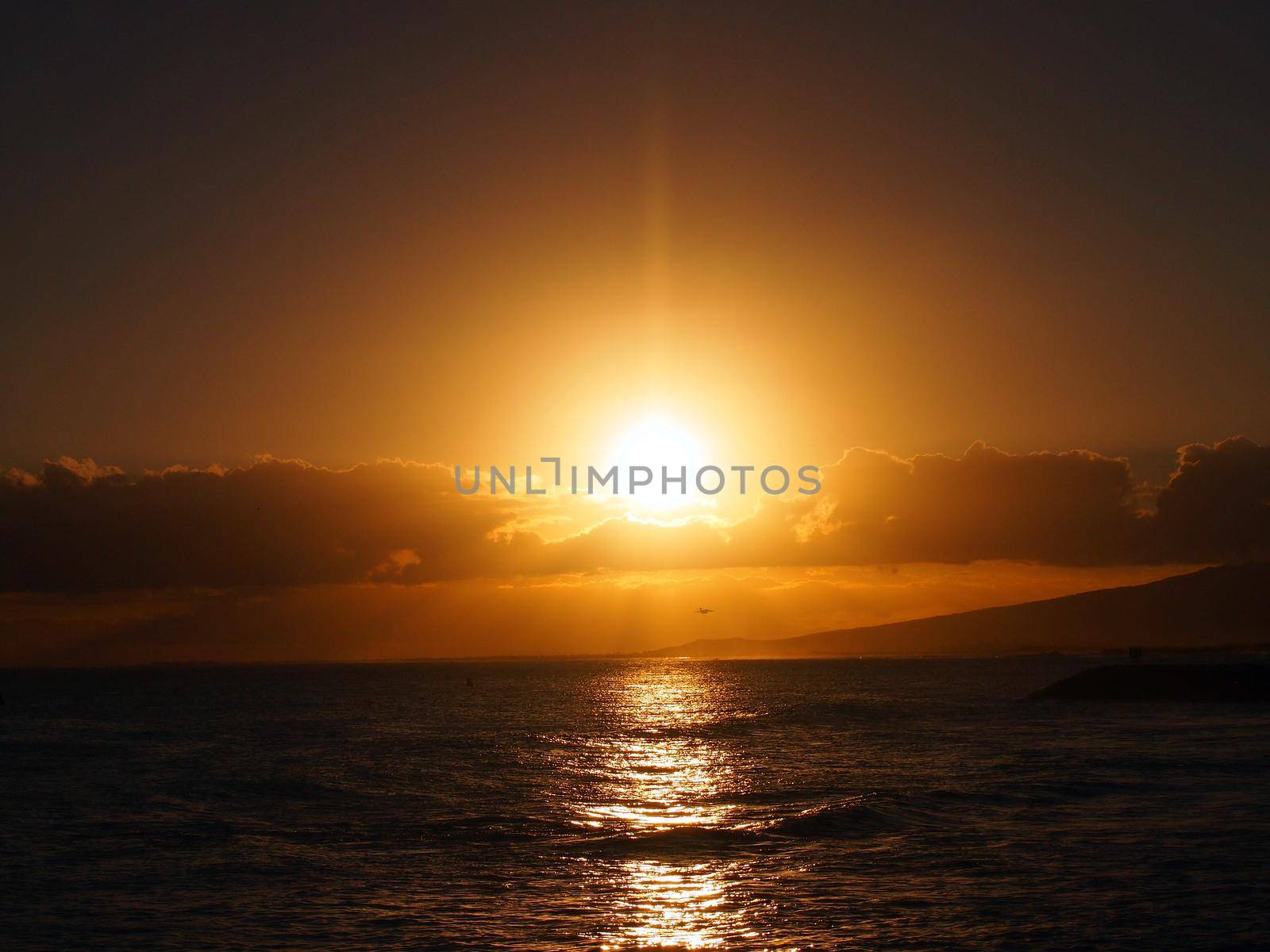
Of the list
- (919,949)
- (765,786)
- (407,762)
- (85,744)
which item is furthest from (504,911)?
(85,744)

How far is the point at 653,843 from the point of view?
42.3 m

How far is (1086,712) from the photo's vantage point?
107812 mm

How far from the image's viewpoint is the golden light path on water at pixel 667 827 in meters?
28.9

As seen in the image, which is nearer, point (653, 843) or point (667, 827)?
point (653, 843)

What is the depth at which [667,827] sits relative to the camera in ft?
151

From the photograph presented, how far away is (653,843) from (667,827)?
379cm

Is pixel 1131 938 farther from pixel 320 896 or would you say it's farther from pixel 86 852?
pixel 86 852

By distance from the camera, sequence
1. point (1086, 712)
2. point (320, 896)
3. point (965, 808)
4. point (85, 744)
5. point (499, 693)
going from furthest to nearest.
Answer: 1. point (499, 693)
2. point (1086, 712)
3. point (85, 744)
4. point (965, 808)
5. point (320, 896)

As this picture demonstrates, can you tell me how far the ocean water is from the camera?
1149 inches

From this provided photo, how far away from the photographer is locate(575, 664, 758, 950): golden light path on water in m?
28.9

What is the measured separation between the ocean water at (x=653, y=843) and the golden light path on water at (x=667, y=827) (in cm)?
18

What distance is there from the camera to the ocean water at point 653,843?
95.8 feet

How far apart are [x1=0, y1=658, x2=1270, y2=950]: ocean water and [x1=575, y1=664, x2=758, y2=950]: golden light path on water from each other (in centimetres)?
18

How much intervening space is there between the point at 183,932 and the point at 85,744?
243 ft
